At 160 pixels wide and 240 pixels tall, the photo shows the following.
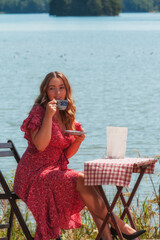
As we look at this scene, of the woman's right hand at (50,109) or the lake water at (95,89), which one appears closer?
the woman's right hand at (50,109)

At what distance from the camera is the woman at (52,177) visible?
3.71m

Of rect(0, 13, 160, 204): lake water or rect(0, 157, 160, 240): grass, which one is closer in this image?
rect(0, 157, 160, 240): grass

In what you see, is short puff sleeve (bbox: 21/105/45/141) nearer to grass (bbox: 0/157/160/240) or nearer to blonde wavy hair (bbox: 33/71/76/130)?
blonde wavy hair (bbox: 33/71/76/130)

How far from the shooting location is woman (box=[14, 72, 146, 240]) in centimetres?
371

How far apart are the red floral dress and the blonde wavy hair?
2.8 inches

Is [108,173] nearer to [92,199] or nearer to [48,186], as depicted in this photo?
[92,199]

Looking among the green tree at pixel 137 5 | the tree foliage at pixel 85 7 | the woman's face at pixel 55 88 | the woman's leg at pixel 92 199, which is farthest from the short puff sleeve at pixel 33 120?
the green tree at pixel 137 5

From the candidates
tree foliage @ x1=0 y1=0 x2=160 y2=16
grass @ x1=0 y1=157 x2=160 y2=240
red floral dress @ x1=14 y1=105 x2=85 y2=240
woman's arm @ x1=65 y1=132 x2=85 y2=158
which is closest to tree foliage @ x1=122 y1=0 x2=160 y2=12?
tree foliage @ x1=0 y1=0 x2=160 y2=16

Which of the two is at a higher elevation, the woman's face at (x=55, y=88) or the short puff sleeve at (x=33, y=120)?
the woman's face at (x=55, y=88)

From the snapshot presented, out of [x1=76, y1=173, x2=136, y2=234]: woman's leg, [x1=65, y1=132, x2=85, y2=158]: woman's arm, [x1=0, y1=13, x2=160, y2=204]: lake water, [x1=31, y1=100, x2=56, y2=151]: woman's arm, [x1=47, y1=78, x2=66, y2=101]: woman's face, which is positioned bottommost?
[x1=0, y1=13, x2=160, y2=204]: lake water

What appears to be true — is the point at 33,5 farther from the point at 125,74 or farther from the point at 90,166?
the point at 90,166

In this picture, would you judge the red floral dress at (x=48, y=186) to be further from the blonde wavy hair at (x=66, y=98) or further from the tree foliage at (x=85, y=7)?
the tree foliage at (x=85, y=7)

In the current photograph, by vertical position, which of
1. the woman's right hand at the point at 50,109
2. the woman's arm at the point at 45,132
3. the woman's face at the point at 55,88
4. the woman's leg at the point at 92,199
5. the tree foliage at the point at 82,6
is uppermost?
the woman's face at the point at 55,88

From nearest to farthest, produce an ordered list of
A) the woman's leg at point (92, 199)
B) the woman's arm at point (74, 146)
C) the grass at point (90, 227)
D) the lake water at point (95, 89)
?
the woman's leg at point (92, 199) < the woman's arm at point (74, 146) < the grass at point (90, 227) < the lake water at point (95, 89)
